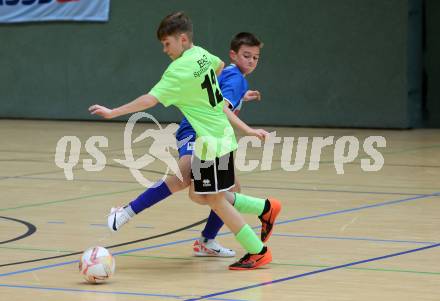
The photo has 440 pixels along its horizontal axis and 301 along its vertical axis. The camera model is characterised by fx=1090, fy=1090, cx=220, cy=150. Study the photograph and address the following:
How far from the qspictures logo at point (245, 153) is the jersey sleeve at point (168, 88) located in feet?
15.5

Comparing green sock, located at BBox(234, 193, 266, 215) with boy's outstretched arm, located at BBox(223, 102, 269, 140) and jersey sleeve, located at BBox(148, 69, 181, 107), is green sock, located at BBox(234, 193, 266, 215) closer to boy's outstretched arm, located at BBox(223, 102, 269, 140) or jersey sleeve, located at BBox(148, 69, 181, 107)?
boy's outstretched arm, located at BBox(223, 102, 269, 140)

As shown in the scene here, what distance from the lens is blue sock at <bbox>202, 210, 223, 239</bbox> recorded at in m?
7.40

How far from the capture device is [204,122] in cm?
681

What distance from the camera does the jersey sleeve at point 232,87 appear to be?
7.25 metres

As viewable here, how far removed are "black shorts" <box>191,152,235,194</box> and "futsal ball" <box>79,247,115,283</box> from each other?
741 millimetres

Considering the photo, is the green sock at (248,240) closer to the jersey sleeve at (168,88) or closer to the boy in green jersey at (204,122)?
the boy in green jersey at (204,122)

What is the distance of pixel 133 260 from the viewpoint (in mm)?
7141

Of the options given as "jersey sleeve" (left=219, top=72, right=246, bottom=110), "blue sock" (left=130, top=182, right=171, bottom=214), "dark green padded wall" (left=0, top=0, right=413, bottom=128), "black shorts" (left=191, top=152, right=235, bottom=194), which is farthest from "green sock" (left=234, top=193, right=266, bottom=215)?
"dark green padded wall" (left=0, top=0, right=413, bottom=128)

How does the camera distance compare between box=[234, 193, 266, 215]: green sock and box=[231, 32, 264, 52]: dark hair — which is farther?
box=[231, 32, 264, 52]: dark hair

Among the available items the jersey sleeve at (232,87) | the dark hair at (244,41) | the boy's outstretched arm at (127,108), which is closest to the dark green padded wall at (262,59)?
the dark hair at (244,41)

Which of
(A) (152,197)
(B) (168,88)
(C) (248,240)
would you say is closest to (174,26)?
(B) (168,88)

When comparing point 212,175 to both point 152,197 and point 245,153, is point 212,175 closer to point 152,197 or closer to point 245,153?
point 152,197

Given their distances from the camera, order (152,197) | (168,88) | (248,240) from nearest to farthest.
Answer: (168,88) → (248,240) → (152,197)

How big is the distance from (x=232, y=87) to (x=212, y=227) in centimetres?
97
